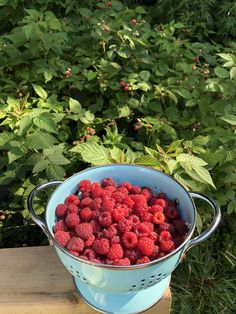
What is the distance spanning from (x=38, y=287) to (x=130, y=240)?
1.30 feet

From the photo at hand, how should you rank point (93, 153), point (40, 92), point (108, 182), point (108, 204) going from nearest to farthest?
point (108, 204) < point (108, 182) < point (93, 153) < point (40, 92)

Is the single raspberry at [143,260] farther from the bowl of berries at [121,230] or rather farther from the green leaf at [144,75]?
the green leaf at [144,75]

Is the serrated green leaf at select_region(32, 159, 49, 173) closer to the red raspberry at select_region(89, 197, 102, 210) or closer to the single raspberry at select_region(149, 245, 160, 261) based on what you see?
the red raspberry at select_region(89, 197, 102, 210)

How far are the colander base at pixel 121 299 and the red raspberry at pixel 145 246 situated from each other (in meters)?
0.16

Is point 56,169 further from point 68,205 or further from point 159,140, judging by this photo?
point 159,140

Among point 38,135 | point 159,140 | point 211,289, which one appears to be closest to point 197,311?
point 211,289

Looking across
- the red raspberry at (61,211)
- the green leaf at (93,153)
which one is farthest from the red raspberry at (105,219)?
the green leaf at (93,153)

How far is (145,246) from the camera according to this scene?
95cm

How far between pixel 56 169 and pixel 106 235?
43cm

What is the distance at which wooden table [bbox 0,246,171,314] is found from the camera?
1.18 meters

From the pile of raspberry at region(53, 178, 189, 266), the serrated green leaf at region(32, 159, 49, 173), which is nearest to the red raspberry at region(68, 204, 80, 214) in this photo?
the pile of raspberry at region(53, 178, 189, 266)

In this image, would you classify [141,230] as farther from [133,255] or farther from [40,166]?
[40,166]

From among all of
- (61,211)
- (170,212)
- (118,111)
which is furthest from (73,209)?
(118,111)

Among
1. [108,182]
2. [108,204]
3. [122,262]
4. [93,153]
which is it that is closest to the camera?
[122,262]
